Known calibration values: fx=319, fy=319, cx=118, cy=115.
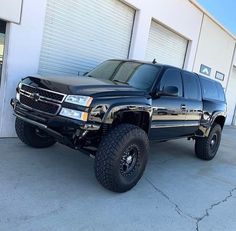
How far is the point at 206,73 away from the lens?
50.9 feet

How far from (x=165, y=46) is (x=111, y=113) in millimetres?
8224

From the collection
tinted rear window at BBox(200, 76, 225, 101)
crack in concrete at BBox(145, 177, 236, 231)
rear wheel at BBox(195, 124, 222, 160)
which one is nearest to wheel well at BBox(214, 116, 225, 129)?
rear wheel at BBox(195, 124, 222, 160)

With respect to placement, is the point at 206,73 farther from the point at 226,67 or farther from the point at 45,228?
the point at 45,228

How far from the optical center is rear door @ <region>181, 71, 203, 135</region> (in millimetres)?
6480

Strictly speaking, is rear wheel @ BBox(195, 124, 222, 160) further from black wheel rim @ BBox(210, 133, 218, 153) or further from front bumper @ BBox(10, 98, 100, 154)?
front bumper @ BBox(10, 98, 100, 154)

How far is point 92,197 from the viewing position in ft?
14.3

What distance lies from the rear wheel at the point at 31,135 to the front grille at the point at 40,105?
27.5 inches

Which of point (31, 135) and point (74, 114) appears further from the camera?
point (31, 135)

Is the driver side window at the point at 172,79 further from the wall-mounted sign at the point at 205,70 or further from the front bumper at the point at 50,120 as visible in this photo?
the wall-mounted sign at the point at 205,70

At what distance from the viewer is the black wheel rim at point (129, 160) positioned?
182 inches

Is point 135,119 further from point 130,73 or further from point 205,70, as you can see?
point 205,70

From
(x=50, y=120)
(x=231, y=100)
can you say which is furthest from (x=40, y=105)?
(x=231, y=100)

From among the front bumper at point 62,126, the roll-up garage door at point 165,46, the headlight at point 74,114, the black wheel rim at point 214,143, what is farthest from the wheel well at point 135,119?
the roll-up garage door at point 165,46

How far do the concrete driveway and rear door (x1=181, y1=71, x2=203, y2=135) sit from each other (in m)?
0.96
